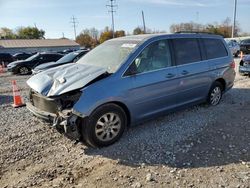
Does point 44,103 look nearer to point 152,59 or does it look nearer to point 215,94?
point 152,59

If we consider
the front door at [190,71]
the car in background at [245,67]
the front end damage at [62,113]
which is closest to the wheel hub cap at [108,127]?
the front end damage at [62,113]

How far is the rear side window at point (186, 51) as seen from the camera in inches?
214

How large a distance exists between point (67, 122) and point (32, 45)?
184 feet

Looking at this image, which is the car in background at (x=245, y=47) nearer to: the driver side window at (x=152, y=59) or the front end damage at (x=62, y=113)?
the driver side window at (x=152, y=59)

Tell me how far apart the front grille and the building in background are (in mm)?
50518

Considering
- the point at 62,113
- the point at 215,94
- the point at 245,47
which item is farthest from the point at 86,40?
the point at 62,113

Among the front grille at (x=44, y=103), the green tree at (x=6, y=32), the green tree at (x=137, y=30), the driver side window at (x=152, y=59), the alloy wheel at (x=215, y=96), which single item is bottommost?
the alloy wheel at (x=215, y=96)

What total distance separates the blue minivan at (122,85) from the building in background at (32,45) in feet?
164

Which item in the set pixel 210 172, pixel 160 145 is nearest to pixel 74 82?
pixel 160 145

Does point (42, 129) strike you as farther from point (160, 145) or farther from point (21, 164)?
point (160, 145)

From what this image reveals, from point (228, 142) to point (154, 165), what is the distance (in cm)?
150

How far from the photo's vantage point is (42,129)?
17.3ft

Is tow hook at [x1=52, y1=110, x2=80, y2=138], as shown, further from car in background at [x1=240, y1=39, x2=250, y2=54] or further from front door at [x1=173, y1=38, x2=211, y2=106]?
car in background at [x1=240, y1=39, x2=250, y2=54]

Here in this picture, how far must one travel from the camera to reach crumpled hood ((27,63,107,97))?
4.16 meters
